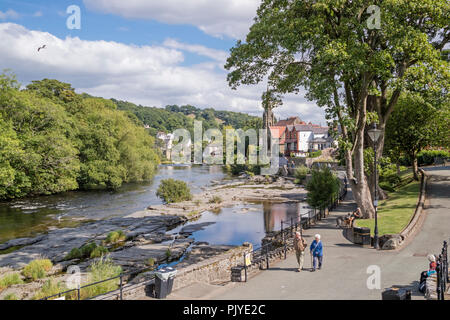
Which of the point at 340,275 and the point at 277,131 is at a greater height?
the point at 277,131

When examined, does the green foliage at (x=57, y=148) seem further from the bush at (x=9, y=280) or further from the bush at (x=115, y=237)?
the bush at (x=9, y=280)

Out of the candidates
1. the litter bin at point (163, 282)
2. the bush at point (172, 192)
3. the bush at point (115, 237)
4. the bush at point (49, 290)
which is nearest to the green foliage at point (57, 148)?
the bush at point (172, 192)

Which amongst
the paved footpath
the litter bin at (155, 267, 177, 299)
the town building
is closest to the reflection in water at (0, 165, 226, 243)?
the litter bin at (155, 267, 177, 299)

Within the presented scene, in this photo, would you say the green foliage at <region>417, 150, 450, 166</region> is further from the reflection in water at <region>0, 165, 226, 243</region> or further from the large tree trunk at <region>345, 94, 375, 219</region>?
the reflection in water at <region>0, 165, 226, 243</region>

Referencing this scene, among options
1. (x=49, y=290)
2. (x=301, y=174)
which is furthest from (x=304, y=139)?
(x=49, y=290)

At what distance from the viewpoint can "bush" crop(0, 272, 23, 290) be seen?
57.4ft

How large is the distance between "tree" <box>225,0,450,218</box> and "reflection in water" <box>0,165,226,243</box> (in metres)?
22.9

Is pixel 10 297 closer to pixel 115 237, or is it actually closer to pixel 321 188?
pixel 115 237

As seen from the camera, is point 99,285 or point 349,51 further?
point 349,51

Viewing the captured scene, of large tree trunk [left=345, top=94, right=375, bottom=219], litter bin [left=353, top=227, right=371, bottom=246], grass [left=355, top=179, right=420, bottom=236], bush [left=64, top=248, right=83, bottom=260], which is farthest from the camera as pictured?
bush [left=64, top=248, right=83, bottom=260]

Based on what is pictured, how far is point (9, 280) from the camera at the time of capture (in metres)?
17.9

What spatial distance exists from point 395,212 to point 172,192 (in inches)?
1113

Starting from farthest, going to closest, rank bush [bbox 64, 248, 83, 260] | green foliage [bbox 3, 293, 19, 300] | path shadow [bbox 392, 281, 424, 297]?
bush [bbox 64, 248, 83, 260]
green foliage [bbox 3, 293, 19, 300]
path shadow [bbox 392, 281, 424, 297]
